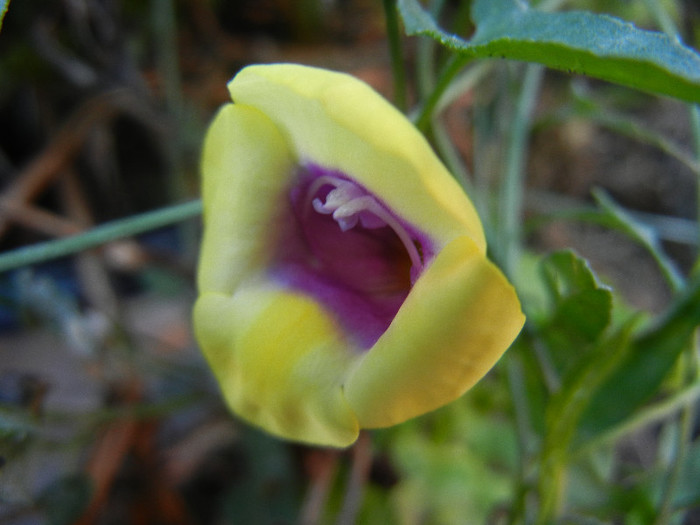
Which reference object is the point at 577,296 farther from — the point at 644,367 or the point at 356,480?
the point at 356,480

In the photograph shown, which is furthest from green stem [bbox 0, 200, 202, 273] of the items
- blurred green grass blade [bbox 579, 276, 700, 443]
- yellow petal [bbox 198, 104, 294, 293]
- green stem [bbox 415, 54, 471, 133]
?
blurred green grass blade [bbox 579, 276, 700, 443]

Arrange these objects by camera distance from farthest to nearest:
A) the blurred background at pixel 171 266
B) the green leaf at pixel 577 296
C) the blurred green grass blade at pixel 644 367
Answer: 1. the blurred background at pixel 171 266
2. the blurred green grass blade at pixel 644 367
3. the green leaf at pixel 577 296

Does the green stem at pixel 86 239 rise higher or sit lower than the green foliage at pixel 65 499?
higher

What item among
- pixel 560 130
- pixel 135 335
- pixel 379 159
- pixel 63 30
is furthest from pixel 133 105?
pixel 560 130

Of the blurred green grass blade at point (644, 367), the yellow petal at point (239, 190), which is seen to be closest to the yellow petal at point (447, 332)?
the yellow petal at point (239, 190)

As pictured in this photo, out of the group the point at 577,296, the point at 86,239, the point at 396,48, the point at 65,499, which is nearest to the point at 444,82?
the point at 396,48

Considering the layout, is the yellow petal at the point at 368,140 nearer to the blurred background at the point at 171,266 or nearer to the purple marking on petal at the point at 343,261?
the purple marking on petal at the point at 343,261

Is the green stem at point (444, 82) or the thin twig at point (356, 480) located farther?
the thin twig at point (356, 480)

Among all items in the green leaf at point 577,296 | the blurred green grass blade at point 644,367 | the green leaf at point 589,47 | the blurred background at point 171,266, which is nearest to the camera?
the green leaf at point 589,47
